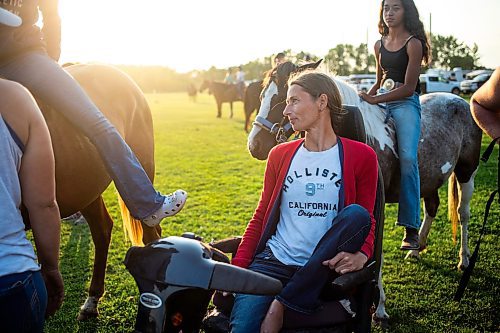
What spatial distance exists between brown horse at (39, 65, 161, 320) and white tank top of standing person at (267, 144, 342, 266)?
1481mm

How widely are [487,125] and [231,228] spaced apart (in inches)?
157

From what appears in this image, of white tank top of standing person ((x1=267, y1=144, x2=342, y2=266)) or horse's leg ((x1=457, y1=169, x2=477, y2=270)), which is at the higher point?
white tank top of standing person ((x1=267, y1=144, x2=342, y2=266))

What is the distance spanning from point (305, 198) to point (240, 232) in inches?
155

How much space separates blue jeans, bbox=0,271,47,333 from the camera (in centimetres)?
151

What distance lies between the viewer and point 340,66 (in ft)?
212

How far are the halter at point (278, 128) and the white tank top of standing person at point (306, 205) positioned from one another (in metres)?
1.31

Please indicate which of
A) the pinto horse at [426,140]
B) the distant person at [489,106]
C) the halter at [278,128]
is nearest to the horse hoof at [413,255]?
the pinto horse at [426,140]

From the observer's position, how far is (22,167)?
5.32ft

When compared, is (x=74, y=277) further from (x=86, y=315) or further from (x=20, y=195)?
(x=20, y=195)

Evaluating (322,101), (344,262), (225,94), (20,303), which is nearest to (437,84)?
(225,94)

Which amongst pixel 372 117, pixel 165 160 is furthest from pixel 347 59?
pixel 372 117

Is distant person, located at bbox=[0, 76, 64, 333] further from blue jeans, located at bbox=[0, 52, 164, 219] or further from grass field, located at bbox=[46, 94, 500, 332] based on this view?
grass field, located at bbox=[46, 94, 500, 332]

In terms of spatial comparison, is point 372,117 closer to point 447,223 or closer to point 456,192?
point 456,192

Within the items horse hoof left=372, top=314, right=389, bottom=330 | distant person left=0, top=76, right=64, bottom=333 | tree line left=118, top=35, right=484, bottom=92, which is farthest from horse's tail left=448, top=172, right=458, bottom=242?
tree line left=118, top=35, right=484, bottom=92
